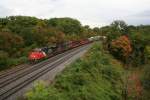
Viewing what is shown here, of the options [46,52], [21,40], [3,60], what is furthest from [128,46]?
[3,60]

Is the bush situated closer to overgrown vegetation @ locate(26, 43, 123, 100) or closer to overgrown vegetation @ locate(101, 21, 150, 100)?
overgrown vegetation @ locate(26, 43, 123, 100)

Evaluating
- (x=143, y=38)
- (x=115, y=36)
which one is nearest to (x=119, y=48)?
(x=115, y=36)

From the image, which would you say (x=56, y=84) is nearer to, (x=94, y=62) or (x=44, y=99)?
(x=44, y=99)

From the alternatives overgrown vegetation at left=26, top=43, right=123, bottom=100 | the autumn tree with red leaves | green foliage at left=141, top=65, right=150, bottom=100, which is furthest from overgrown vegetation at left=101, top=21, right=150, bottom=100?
overgrown vegetation at left=26, top=43, right=123, bottom=100

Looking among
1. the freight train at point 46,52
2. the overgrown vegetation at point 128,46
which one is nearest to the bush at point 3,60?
the freight train at point 46,52

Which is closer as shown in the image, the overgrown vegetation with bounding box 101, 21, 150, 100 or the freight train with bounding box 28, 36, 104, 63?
the freight train with bounding box 28, 36, 104, 63

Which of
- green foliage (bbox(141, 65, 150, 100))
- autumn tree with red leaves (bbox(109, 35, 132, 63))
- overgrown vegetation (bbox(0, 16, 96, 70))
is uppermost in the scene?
overgrown vegetation (bbox(0, 16, 96, 70))

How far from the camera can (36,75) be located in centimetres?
3300

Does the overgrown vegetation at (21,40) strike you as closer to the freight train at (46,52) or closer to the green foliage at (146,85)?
the freight train at (46,52)

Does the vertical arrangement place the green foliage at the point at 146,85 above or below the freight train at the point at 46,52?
below

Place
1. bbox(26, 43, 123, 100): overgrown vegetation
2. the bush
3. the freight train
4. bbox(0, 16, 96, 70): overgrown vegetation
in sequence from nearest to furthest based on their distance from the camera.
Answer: bbox(26, 43, 123, 100): overgrown vegetation < the bush < bbox(0, 16, 96, 70): overgrown vegetation < the freight train

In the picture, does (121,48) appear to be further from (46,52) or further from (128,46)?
(46,52)

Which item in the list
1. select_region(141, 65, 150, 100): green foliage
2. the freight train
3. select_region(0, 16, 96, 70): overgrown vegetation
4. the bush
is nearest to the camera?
the bush

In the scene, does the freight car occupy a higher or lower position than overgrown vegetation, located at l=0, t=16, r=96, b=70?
lower
